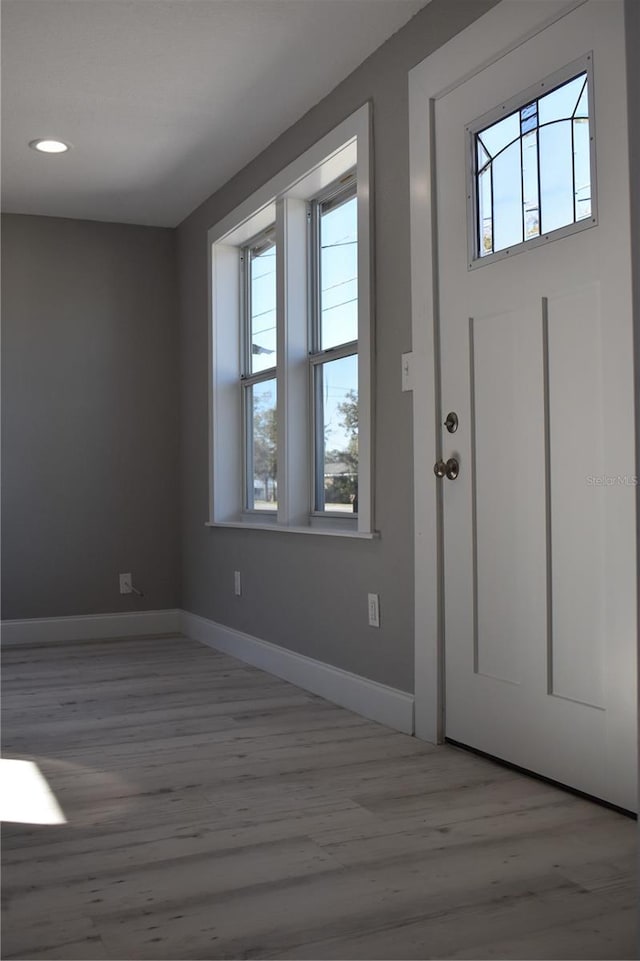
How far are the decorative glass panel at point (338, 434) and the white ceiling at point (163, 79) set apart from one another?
1061 mm

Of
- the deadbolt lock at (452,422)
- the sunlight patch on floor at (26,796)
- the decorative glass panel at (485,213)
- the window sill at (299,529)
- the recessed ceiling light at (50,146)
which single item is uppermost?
the recessed ceiling light at (50,146)

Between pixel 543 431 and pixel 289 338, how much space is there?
1.79m

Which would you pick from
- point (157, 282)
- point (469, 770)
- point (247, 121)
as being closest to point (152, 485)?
point (157, 282)

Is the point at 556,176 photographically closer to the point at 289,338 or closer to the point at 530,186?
the point at 530,186

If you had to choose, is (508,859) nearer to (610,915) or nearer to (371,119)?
(610,915)

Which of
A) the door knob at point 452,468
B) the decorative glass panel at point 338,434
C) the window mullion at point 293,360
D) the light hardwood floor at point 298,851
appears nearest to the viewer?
the light hardwood floor at point 298,851

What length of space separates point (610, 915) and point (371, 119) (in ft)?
8.50

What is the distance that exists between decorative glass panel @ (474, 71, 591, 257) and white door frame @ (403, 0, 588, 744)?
24cm

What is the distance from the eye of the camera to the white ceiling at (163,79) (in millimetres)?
2959

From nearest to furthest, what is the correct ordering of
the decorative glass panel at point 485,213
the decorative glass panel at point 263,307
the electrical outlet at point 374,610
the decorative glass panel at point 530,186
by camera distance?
1. the decorative glass panel at point 530,186
2. the decorative glass panel at point 485,213
3. the electrical outlet at point 374,610
4. the decorative glass panel at point 263,307

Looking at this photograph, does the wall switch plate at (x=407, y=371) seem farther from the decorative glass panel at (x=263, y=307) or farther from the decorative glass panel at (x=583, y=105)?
the decorative glass panel at (x=263, y=307)

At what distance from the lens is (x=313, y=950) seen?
5.00 ft

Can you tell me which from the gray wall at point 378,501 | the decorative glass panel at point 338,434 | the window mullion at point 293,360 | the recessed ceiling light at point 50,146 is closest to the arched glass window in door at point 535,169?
the gray wall at point 378,501

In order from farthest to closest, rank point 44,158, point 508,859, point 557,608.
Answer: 1. point 44,158
2. point 557,608
3. point 508,859
